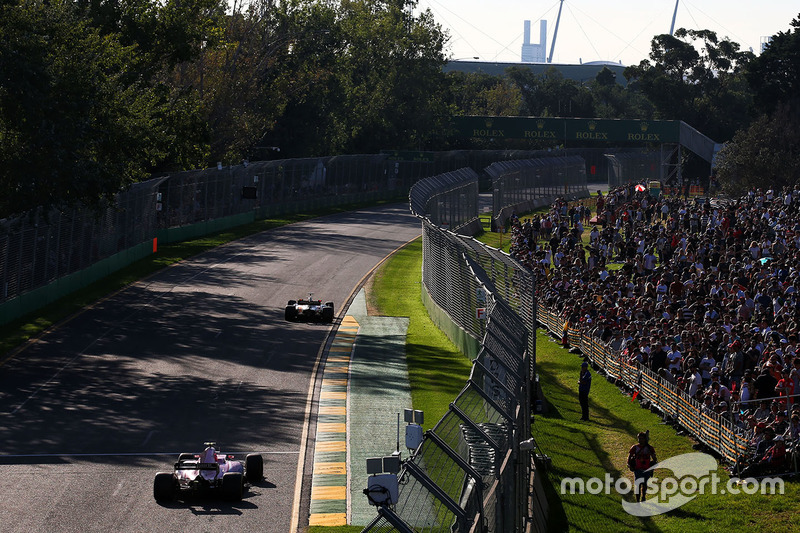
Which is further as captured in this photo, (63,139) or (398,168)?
(398,168)

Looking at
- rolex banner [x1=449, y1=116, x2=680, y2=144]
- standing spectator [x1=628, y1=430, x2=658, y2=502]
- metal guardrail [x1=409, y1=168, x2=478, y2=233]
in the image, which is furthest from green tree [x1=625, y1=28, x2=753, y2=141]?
standing spectator [x1=628, y1=430, x2=658, y2=502]

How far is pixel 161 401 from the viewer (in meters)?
26.0

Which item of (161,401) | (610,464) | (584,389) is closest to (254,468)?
(161,401)

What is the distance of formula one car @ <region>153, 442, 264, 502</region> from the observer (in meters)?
18.7

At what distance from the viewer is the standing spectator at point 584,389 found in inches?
1000

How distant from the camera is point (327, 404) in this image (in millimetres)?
26344

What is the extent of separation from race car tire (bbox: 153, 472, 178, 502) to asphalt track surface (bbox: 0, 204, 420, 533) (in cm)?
19

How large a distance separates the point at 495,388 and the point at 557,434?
997 cm

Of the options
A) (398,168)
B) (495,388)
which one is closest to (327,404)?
(495,388)

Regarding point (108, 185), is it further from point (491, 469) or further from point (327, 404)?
point (491, 469)

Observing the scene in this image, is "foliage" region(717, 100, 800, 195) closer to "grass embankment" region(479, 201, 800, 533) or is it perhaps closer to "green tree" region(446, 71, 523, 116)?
"grass embankment" region(479, 201, 800, 533)

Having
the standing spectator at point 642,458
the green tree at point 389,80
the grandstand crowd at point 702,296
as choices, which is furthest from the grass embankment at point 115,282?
the green tree at point 389,80

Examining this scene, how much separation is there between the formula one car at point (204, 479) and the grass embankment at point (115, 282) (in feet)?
43.0

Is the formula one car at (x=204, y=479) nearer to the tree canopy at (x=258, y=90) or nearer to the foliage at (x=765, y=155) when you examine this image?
the tree canopy at (x=258, y=90)
